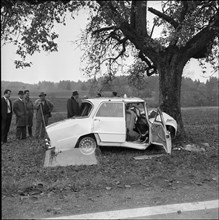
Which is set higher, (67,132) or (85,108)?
(85,108)

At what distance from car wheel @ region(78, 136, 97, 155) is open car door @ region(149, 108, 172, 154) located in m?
1.60

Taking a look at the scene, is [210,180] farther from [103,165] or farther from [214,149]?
[214,149]

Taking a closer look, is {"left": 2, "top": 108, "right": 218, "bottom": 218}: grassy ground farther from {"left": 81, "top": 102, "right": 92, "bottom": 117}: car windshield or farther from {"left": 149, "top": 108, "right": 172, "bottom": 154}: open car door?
{"left": 81, "top": 102, "right": 92, "bottom": 117}: car windshield

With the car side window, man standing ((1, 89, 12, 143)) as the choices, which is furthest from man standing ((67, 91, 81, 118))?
the car side window

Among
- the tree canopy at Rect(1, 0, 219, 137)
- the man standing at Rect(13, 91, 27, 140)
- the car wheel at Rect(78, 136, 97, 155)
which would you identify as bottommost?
the car wheel at Rect(78, 136, 97, 155)

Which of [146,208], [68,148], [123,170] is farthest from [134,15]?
[146,208]

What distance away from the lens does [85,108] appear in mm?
9125

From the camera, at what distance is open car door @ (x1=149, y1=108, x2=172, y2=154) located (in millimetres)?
7966

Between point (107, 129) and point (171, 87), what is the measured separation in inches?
111

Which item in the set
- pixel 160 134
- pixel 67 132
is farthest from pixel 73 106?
pixel 160 134

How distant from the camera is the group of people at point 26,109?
10312 millimetres

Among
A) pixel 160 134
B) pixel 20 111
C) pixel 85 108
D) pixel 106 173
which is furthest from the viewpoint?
pixel 20 111

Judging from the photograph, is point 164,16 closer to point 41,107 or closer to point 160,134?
point 160,134

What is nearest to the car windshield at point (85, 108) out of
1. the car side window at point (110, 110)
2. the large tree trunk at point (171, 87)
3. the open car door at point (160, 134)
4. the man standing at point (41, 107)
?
the car side window at point (110, 110)
